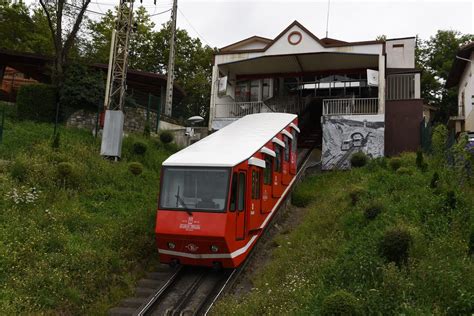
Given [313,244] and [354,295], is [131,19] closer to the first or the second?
[313,244]

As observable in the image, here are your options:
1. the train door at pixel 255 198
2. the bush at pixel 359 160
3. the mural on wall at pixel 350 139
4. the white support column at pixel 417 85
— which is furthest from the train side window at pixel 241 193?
the white support column at pixel 417 85

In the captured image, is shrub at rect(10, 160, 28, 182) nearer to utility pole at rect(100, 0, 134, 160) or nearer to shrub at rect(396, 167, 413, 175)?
utility pole at rect(100, 0, 134, 160)

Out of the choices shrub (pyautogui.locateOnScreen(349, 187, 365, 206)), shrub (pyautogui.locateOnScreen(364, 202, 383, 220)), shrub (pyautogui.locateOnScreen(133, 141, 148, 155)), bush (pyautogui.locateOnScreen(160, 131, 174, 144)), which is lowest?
shrub (pyautogui.locateOnScreen(364, 202, 383, 220))

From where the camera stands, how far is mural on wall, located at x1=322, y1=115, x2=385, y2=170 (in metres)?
21.1

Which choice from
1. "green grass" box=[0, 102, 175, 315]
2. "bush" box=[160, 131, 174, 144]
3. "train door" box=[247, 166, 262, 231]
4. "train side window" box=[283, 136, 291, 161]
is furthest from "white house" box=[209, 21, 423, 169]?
"train door" box=[247, 166, 262, 231]

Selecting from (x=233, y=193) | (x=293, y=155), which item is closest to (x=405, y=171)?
(x=293, y=155)

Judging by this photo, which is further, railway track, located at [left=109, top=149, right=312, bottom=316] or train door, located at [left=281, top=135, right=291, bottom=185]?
Result: train door, located at [left=281, top=135, right=291, bottom=185]

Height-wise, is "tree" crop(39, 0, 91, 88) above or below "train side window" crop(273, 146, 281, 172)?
above

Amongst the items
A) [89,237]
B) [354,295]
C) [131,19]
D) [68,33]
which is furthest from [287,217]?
[68,33]

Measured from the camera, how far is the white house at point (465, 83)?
2370cm

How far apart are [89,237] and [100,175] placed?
162 inches

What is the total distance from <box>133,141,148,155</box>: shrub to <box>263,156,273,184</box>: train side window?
647 cm

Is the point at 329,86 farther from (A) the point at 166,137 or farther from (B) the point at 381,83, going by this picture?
(A) the point at 166,137

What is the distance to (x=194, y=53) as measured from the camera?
4025 centimetres
